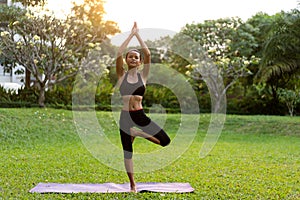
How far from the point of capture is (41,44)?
14.2 meters

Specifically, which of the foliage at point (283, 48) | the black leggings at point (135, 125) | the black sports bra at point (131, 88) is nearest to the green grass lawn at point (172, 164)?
the black leggings at point (135, 125)

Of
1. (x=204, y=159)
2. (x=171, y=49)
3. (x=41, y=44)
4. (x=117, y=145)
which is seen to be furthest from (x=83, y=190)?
(x=171, y=49)

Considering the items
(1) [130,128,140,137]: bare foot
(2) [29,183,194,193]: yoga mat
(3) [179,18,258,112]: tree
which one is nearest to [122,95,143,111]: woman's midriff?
(1) [130,128,140,137]: bare foot

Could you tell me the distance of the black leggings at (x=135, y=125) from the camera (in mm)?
5621

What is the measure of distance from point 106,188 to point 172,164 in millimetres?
2681

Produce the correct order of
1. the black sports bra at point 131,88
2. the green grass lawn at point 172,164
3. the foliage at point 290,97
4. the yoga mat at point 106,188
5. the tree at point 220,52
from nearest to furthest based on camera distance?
1. the black sports bra at point 131,88
2. the yoga mat at point 106,188
3. the green grass lawn at point 172,164
4. the tree at point 220,52
5. the foliage at point 290,97

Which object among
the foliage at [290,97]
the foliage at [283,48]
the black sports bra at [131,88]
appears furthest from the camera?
the foliage at [290,97]

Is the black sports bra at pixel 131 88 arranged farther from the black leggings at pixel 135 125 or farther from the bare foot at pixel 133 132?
the bare foot at pixel 133 132

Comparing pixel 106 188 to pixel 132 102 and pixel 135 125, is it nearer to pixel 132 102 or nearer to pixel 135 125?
pixel 135 125

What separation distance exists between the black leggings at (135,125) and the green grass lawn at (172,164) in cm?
61

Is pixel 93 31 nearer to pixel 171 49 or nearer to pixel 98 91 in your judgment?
pixel 98 91

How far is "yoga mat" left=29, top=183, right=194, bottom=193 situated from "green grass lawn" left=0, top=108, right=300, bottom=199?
172 millimetres

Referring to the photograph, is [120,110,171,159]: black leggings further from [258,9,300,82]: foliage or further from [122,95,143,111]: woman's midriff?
[258,9,300,82]: foliage

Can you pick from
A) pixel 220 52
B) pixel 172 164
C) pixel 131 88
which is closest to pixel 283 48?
pixel 220 52
